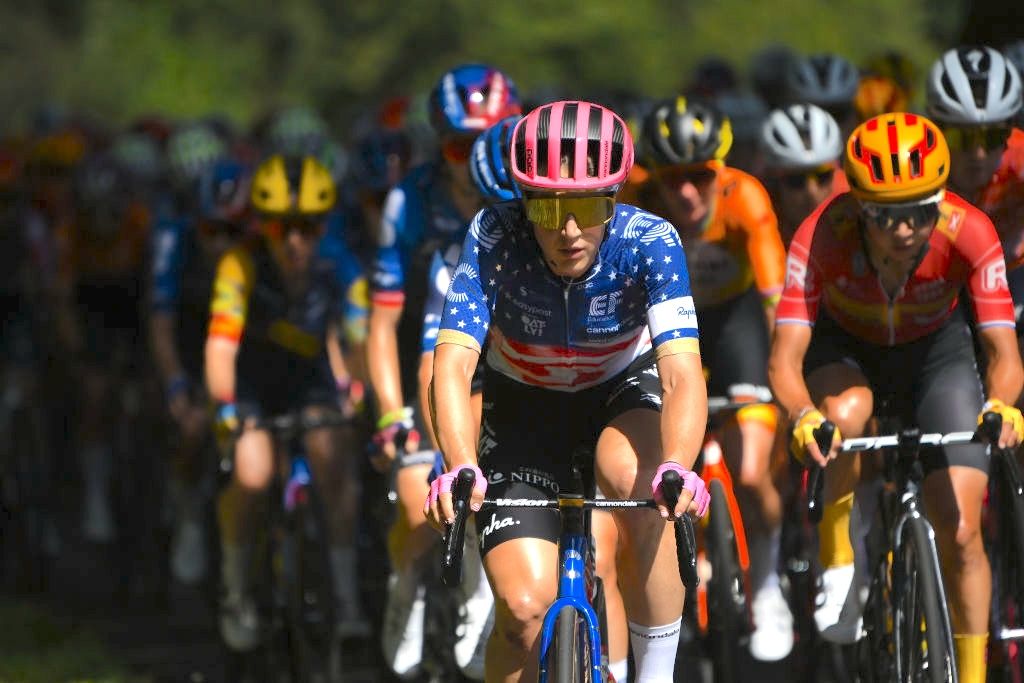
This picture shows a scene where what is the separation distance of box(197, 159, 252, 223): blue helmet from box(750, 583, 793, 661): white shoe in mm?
3223

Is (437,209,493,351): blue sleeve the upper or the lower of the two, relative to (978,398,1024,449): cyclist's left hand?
upper

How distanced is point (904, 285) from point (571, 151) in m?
1.70

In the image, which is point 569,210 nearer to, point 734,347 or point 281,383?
point 734,347

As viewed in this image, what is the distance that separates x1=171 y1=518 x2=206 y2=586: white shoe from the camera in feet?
35.2

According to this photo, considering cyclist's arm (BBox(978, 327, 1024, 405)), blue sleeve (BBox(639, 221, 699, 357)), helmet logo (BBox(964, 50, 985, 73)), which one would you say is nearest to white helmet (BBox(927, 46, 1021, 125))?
helmet logo (BBox(964, 50, 985, 73))

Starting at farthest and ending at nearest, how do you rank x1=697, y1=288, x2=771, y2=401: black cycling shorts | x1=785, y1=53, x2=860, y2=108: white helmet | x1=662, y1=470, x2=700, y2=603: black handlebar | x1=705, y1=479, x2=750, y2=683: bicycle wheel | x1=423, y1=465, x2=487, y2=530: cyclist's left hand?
x1=785, y1=53, x2=860, y2=108: white helmet → x1=697, y1=288, x2=771, y2=401: black cycling shorts → x1=705, y1=479, x2=750, y2=683: bicycle wheel → x1=423, y1=465, x2=487, y2=530: cyclist's left hand → x1=662, y1=470, x2=700, y2=603: black handlebar

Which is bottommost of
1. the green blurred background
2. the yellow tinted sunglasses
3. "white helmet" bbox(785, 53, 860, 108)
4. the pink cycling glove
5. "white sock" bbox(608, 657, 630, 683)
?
"white sock" bbox(608, 657, 630, 683)

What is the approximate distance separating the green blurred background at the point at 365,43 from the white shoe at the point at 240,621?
1846 cm

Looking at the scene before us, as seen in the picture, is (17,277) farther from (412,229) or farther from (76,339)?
(412,229)

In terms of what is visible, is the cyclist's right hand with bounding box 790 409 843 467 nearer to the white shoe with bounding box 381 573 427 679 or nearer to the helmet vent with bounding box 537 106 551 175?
the helmet vent with bounding box 537 106 551 175

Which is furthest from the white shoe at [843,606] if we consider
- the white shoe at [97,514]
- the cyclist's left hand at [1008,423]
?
the white shoe at [97,514]

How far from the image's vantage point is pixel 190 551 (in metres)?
10.8

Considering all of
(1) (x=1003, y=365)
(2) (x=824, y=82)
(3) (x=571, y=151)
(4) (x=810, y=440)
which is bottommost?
(4) (x=810, y=440)

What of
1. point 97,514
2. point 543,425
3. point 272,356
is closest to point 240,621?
point 272,356
